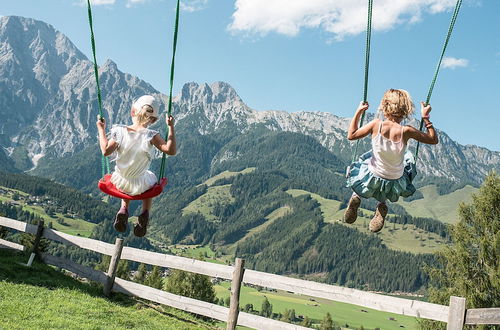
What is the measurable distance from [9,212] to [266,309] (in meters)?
112

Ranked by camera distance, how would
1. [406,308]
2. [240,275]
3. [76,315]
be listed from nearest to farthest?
[406,308] < [76,315] < [240,275]

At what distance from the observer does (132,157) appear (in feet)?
Result: 18.9

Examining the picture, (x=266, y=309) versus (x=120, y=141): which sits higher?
(x=120, y=141)

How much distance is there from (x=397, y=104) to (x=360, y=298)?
195 inches

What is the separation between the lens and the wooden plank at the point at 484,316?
305 inches

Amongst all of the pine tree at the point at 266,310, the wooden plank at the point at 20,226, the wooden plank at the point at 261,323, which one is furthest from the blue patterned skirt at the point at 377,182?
the pine tree at the point at 266,310

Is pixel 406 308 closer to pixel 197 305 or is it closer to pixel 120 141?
pixel 197 305

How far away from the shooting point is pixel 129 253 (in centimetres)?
1220

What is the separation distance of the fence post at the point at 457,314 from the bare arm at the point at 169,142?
5830 mm

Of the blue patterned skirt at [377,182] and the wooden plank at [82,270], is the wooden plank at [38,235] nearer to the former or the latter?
the wooden plank at [82,270]

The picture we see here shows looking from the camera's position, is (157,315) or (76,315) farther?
(157,315)

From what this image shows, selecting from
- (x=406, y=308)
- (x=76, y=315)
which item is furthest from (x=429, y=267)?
(x=76, y=315)

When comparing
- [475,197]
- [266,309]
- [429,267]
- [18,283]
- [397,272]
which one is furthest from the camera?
[397,272]

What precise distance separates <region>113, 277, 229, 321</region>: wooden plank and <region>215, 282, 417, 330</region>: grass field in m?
118
